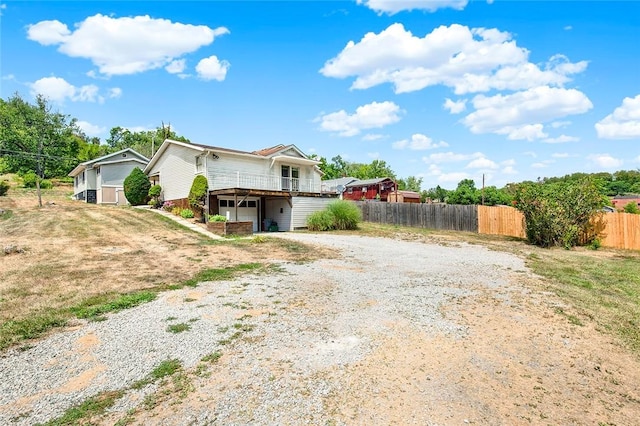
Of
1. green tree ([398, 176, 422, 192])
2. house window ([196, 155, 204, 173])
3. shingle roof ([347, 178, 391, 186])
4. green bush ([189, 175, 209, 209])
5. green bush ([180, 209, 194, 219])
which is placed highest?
green tree ([398, 176, 422, 192])

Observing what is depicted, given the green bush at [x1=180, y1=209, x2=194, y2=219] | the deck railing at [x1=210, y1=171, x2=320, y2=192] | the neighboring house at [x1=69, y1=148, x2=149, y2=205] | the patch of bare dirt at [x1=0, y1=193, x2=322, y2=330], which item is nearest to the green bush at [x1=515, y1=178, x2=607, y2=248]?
the patch of bare dirt at [x1=0, y1=193, x2=322, y2=330]

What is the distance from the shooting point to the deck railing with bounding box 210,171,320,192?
64.7ft

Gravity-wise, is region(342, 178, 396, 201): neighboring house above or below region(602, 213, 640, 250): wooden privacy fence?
above

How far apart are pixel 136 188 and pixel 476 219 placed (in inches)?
938

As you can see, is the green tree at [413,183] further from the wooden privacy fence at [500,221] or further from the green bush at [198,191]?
the green bush at [198,191]

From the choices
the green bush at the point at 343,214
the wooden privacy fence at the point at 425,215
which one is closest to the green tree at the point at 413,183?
the wooden privacy fence at the point at 425,215

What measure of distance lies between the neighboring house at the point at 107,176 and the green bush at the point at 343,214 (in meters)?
17.8

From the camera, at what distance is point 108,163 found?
1058 inches

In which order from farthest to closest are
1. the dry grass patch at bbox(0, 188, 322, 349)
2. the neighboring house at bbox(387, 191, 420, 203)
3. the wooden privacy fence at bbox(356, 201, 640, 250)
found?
the neighboring house at bbox(387, 191, 420, 203)
the wooden privacy fence at bbox(356, 201, 640, 250)
the dry grass patch at bbox(0, 188, 322, 349)

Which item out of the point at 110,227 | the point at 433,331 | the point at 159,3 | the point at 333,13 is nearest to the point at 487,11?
the point at 333,13

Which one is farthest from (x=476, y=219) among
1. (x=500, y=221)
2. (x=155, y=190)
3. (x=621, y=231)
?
(x=155, y=190)

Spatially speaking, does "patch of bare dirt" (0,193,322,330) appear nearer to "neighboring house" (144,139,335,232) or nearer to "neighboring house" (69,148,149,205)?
"neighboring house" (144,139,335,232)

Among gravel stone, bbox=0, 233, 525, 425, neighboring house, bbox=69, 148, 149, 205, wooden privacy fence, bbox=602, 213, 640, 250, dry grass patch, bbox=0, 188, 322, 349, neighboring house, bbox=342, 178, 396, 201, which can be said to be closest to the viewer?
gravel stone, bbox=0, 233, 525, 425

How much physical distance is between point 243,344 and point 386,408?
2092 mm
